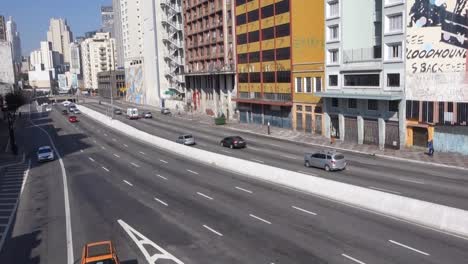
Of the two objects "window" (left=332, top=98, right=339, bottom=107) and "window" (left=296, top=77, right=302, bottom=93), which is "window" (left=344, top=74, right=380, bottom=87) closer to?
"window" (left=332, top=98, right=339, bottom=107)

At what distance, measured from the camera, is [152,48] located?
146875mm

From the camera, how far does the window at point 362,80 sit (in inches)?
Result: 2048

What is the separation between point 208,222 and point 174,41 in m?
109

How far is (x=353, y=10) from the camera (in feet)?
185

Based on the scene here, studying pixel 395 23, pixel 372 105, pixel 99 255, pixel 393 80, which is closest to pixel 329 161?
pixel 393 80

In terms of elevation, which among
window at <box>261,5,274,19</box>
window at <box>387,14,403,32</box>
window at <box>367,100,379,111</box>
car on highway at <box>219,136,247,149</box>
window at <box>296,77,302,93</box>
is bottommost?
car on highway at <box>219,136,247,149</box>

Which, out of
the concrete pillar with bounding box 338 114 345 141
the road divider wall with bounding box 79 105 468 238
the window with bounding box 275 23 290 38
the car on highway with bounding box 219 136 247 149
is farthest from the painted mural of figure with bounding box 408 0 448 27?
the window with bounding box 275 23 290 38

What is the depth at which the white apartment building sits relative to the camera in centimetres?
12900

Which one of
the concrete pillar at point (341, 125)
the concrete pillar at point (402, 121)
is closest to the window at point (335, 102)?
the concrete pillar at point (341, 125)

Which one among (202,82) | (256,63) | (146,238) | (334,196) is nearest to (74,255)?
(146,238)

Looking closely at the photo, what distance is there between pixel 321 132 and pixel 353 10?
16741mm

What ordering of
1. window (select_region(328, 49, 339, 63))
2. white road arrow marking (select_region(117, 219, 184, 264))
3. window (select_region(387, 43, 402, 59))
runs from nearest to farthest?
white road arrow marking (select_region(117, 219, 184, 264))
window (select_region(387, 43, 402, 59))
window (select_region(328, 49, 339, 63))

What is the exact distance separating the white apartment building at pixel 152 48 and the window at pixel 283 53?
59062 mm

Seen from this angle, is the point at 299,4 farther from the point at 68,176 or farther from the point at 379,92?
the point at 68,176
